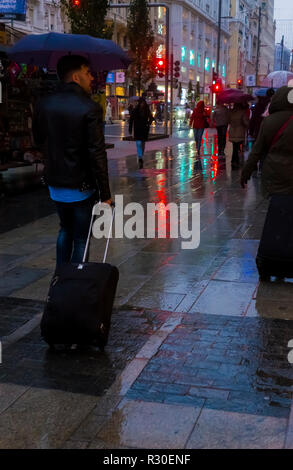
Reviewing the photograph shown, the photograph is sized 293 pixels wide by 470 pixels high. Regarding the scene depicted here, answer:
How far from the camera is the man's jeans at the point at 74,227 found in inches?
178

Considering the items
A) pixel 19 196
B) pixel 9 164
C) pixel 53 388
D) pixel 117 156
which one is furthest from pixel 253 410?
pixel 117 156

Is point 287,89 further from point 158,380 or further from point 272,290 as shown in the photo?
point 158,380

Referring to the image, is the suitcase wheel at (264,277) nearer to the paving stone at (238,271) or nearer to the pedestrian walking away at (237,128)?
the paving stone at (238,271)

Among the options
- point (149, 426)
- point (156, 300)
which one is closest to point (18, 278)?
point (156, 300)

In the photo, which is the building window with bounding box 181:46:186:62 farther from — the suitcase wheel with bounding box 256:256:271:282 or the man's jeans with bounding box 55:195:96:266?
the man's jeans with bounding box 55:195:96:266

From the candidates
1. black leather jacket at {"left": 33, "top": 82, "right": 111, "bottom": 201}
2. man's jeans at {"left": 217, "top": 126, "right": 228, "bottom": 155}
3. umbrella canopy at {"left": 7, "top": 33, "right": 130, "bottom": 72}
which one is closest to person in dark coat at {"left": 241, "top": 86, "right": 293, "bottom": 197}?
black leather jacket at {"left": 33, "top": 82, "right": 111, "bottom": 201}

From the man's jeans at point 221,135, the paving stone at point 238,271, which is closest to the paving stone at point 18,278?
the paving stone at point 238,271

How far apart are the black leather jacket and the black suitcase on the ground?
1767mm

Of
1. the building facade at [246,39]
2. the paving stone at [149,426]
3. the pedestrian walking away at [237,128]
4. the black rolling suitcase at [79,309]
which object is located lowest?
the paving stone at [149,426]

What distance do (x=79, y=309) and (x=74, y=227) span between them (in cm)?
102

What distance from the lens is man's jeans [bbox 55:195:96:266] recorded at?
4.51 meters

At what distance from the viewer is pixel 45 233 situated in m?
7.72

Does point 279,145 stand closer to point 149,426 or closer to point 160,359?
point 160,359
